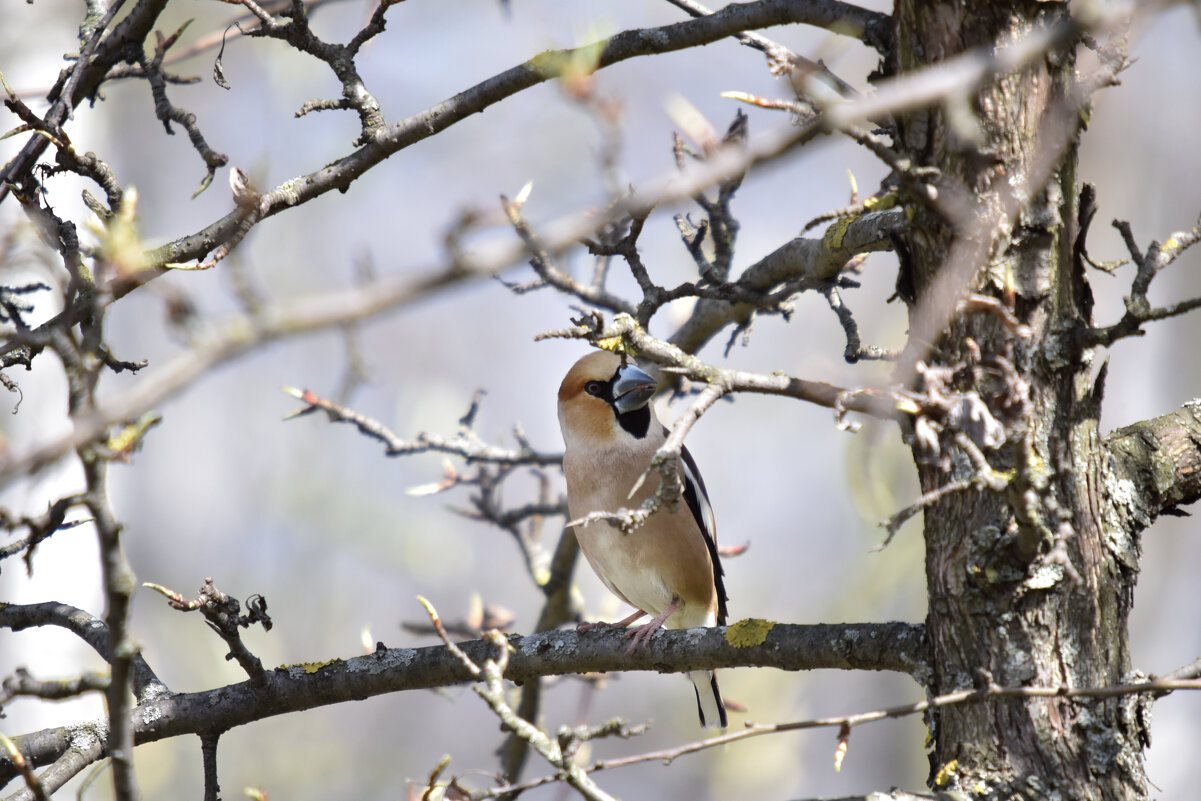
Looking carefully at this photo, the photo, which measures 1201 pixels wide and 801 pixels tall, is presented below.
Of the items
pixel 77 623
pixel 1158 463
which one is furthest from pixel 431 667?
pixel 1158 463

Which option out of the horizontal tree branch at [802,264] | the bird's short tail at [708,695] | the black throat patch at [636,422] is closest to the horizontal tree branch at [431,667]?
the horizontal tree branch at [802,264]

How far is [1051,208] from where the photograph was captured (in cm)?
211

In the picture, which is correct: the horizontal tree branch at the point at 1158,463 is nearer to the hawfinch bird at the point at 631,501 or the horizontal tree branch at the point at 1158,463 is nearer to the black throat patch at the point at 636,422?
the hawfinch bird at the point at 631,501

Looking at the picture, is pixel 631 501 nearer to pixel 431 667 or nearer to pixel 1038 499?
pixel 431 667

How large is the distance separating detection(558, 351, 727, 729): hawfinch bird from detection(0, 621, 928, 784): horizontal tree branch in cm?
121

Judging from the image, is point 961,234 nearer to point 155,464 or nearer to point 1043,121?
point 1043,121

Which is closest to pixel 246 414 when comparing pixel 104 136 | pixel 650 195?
pixel 104 136

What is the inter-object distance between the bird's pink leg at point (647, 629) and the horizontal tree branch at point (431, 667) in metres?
0.02

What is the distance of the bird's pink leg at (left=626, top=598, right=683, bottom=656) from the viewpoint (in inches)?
108

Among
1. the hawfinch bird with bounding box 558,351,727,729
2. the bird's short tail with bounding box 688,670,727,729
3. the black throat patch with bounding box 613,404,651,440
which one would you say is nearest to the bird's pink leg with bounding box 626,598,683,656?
the hawfinch bird with bounding box 558,351,727,729

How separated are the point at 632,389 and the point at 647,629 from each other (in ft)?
3.48

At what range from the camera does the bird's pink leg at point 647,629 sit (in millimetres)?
2735

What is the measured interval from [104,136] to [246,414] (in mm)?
→ 5467

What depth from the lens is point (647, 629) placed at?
3295 millimetres
